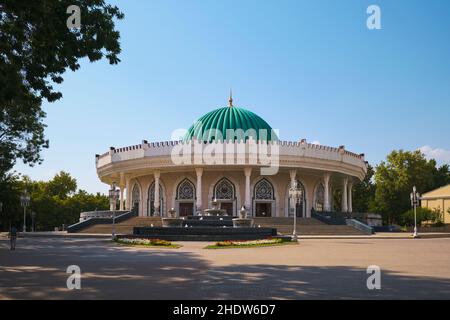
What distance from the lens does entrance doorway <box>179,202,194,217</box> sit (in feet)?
170

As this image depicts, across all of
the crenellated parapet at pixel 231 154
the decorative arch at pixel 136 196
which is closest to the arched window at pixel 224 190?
the crenellated parapet at pixel 231 154

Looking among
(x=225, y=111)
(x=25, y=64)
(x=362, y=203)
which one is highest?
(x=225, y=111)

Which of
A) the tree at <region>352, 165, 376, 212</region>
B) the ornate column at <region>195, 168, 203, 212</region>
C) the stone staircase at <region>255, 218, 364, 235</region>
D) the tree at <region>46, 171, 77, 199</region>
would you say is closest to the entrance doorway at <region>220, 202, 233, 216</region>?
the ornate column at <region>195, 168, 203, 212</region>

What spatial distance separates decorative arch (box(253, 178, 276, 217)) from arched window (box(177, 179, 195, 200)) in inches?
266

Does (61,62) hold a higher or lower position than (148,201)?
higher

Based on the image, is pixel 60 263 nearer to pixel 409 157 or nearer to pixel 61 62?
pixel 61 62

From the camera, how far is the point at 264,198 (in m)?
51.4

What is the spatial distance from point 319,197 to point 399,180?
2510 cm

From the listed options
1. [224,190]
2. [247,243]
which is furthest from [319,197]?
[247,243]

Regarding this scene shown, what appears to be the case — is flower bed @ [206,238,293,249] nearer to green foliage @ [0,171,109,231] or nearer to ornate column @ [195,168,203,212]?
ornate column @ [195,168,203,212]
